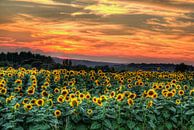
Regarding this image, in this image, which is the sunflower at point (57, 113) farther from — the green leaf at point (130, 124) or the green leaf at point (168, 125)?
the green leaf at point (168, 125)

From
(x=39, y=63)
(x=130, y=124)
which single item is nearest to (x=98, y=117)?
(x=130, y=124)

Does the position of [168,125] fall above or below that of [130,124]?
below

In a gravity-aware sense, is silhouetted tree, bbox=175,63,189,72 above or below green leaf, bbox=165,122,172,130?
A: above

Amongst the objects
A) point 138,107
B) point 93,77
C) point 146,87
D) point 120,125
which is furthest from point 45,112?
point 93,77

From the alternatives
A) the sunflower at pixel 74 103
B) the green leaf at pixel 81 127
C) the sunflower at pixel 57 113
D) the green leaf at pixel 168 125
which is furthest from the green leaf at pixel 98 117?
the green leaf at pixel 168 125

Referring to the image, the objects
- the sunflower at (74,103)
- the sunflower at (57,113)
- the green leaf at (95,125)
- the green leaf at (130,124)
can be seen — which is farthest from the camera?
the green leaf at (130,124)

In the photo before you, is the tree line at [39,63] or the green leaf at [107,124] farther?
the tree line at [39,63]

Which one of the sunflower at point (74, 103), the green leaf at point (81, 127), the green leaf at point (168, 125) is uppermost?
the sunflower at point (74, 103)

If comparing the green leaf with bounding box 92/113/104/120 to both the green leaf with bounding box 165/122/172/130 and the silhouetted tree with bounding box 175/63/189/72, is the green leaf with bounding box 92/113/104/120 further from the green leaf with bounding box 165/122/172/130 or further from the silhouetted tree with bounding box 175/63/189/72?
the silhouetted tree with bounding box 175/63/189/72

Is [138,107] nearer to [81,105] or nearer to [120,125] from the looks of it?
[120,125]

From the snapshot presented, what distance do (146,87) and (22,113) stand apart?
20.1 feet

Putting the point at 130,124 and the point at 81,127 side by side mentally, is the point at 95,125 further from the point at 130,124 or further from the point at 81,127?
the point at 130,124

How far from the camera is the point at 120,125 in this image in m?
9.41

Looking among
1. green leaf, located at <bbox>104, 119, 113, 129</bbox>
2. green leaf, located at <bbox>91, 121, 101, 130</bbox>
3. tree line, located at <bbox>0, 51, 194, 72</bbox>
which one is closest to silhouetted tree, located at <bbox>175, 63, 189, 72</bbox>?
tree line, located at <bbox>0, 51, 194, 72</bbox>
